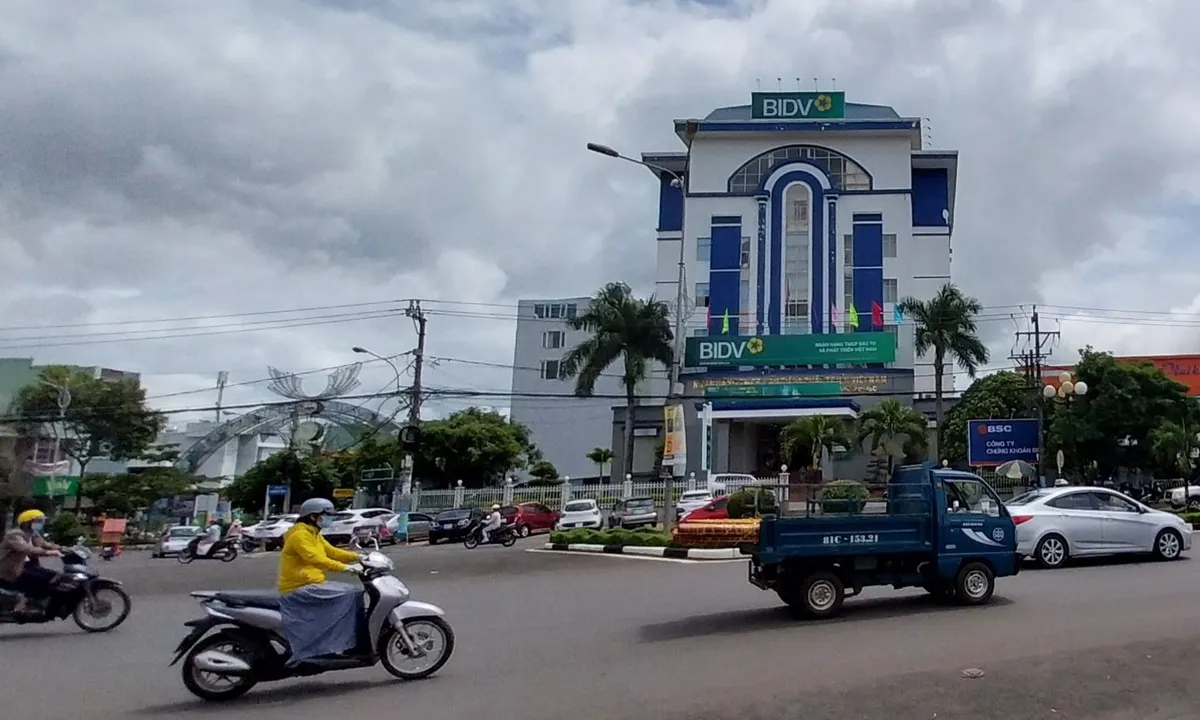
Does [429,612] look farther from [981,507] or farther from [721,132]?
[721,132]

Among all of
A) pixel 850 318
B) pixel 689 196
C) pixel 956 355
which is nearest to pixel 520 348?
pixel 689 196

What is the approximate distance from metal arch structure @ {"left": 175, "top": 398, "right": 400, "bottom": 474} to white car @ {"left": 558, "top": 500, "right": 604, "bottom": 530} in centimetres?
2260

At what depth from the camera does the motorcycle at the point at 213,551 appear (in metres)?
31.1

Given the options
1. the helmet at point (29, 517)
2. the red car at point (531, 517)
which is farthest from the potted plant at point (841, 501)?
the red car at point (531, 517)

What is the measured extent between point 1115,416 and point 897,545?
3584 centimetres

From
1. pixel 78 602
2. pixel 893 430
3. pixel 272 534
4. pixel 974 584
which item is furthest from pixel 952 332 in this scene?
pixel 78 602

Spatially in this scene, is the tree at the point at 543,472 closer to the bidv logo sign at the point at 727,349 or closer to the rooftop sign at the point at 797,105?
the bidv logo sign at the point at 727,349

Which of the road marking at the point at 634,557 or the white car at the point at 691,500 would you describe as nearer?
the road marking at the point at 634,557

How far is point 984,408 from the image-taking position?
51156 millimetres

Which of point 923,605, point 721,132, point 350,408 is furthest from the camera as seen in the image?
point 721,132

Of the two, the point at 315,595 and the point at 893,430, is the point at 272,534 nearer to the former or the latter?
the point at 893,430

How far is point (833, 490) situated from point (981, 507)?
183cm

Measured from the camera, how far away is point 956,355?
4772cm

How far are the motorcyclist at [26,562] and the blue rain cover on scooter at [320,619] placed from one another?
528 cm
